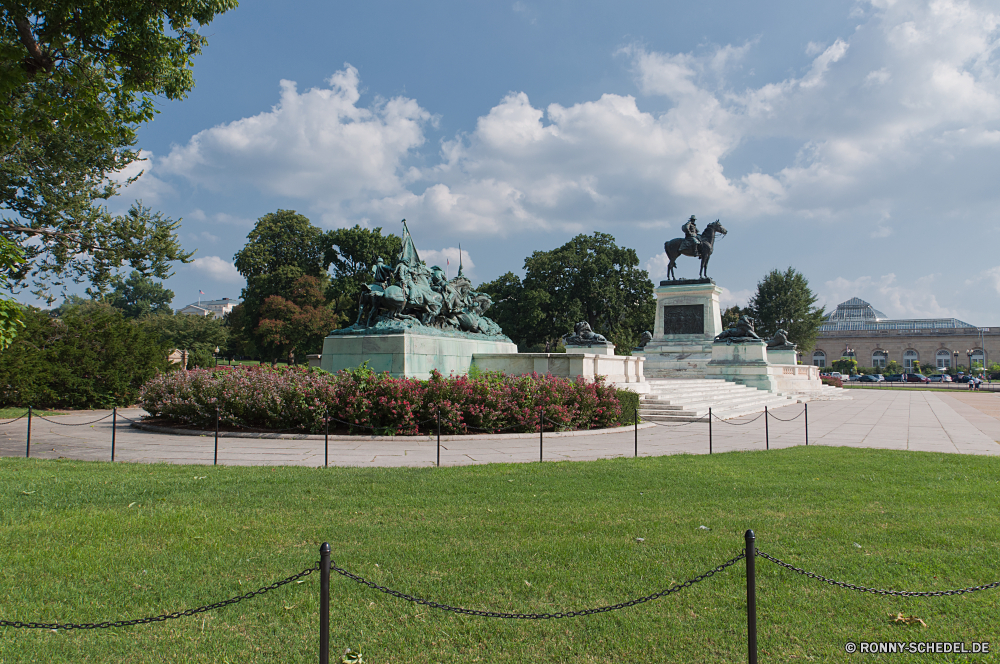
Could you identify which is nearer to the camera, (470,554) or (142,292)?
(470,554)

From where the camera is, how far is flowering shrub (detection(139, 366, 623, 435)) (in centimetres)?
1297

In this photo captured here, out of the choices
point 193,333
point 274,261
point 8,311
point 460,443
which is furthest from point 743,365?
point 193,333

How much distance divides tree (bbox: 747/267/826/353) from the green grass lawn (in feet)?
200

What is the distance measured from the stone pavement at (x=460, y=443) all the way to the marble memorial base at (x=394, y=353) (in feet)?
12.3

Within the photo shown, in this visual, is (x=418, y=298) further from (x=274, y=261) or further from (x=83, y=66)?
(x=274, y=261)

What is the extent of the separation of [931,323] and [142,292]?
155219mm

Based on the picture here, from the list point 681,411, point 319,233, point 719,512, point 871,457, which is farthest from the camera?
point 319,233

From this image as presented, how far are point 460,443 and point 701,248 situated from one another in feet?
92.1

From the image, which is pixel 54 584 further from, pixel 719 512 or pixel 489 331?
pixel 489 331

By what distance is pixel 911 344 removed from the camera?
97562mm

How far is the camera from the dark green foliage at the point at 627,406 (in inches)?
620

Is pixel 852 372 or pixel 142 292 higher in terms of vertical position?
pixel 142 292

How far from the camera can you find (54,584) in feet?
14.0

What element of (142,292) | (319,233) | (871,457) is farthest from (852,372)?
(142,292)
